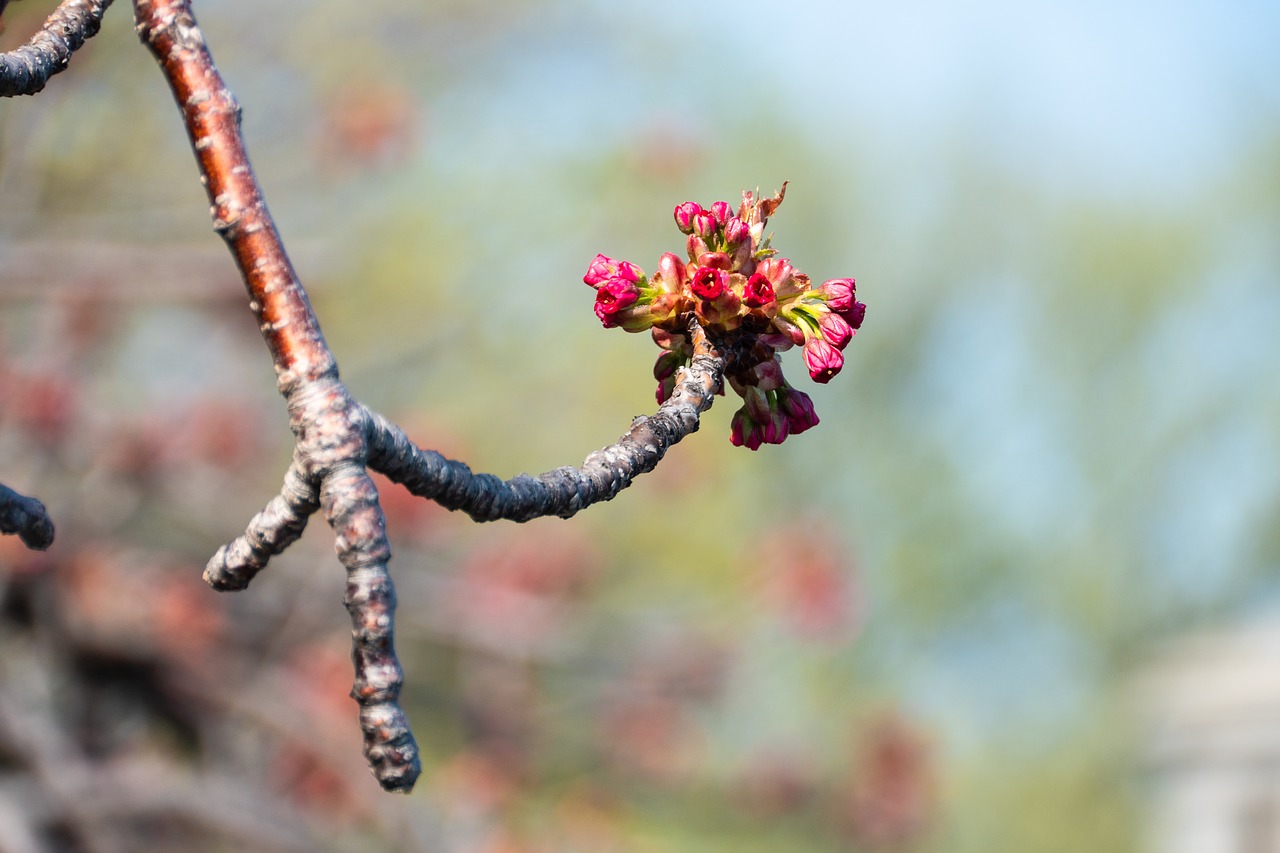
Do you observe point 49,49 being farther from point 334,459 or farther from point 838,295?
point 838,295

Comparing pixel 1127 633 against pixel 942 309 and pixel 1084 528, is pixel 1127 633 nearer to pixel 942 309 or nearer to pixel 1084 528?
pixel 1084 528

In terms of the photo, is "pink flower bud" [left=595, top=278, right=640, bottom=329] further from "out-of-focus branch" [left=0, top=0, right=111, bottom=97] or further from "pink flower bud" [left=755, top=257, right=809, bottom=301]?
"out-of-focus branch" [left=0, top=0, right=111, bottom=97]

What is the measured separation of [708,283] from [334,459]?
1.96 feet

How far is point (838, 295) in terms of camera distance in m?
1.41

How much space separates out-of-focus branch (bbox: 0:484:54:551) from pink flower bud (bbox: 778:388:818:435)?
82cm

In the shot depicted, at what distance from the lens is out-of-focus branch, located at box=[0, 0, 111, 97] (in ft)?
3.73

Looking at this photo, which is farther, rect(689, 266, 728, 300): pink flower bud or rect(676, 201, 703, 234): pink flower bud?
rect(676, 201, 703, 234): pink flower bud

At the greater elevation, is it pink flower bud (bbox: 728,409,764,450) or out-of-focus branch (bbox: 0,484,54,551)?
pink flower bud (bbox: 728,409,764,450)

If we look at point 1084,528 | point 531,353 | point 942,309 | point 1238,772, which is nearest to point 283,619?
point 531,353

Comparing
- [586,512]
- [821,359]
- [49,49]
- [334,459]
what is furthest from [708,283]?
[586,512]

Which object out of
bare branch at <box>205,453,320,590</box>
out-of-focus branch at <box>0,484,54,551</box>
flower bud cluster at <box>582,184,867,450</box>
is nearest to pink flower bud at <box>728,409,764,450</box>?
flower bud cluster at <box>582,184,867,450</box>

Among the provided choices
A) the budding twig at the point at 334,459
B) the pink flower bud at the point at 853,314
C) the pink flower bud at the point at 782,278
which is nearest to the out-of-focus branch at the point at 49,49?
the budding twig at the point at 334,459

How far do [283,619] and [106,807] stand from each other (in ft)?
4.91

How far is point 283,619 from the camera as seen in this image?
5906mm
